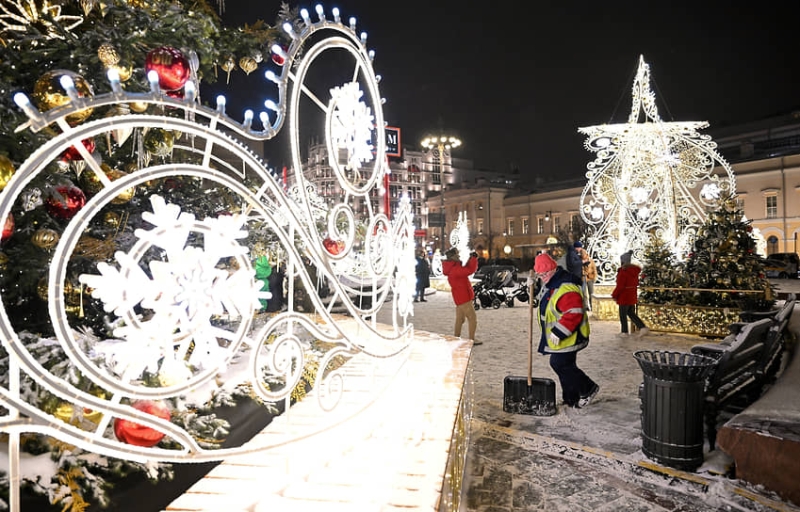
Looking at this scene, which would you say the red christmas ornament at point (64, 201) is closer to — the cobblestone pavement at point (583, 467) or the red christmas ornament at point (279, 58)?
the red christmas ornament at point (279, 58)

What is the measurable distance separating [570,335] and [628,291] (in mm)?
5981

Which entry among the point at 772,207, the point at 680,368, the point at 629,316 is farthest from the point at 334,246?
the point at 772,207

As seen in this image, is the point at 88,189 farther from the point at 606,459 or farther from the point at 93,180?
the point at 606,459

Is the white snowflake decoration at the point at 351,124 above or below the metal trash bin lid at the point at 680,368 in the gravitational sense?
above

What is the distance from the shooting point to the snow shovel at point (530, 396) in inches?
226

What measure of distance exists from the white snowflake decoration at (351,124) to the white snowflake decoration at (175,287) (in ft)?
4.15

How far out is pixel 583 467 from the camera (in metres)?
4.30

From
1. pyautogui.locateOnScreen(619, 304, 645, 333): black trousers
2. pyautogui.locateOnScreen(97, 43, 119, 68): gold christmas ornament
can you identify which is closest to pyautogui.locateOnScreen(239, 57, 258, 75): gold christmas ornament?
pyautogui.locateOnScreen(97, 43, 119, 68): gold christmas ornament

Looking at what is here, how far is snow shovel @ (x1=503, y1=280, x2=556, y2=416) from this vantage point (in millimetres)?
5738

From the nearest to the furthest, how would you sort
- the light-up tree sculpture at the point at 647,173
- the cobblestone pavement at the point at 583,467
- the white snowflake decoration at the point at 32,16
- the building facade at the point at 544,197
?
the white snowflake decoration at the point at 32,16
the cobblestone pavement at the point at 583,467
the light-up tree sculpture at the point at 647,173
the building facade at the point at 544,197

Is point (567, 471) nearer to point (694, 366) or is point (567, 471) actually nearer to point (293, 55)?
point (694, 366)

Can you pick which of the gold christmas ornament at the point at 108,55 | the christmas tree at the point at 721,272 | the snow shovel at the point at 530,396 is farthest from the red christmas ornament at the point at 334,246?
the christmas tree at the point at 721,272

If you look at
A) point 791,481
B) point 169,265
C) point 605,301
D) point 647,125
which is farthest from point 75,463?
point 647,125

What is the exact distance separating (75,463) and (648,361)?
4.49 m
